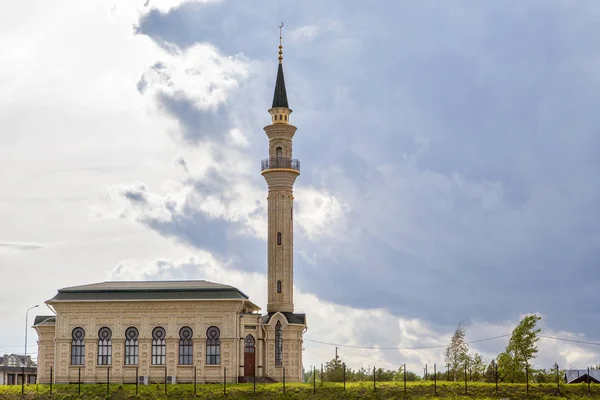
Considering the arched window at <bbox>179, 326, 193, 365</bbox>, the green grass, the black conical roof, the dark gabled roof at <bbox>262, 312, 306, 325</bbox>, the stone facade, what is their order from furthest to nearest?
1. the black conical roof
2. the dark gabled roof at <bbox>262, 312, 306, 325</bbox>
3. the arched window at <bbox>179, 326, 193, 365</bbox>
4. the stone facade
5. the green grass

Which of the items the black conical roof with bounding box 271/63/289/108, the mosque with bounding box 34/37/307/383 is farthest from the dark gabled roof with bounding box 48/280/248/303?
the black conical roof with bounding box 271/63/289/108

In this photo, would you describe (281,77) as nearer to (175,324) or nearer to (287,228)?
(287,228)

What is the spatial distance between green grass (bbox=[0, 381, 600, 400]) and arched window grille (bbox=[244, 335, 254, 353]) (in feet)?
12.1

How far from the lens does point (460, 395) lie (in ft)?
236

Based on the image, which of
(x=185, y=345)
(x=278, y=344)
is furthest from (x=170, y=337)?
(x=278, y=344)

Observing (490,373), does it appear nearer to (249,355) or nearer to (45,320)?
(249,355)

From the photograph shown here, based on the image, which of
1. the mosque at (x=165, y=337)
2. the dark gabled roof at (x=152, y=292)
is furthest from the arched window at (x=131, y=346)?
the dark gabled roof at (x=152, y=292)

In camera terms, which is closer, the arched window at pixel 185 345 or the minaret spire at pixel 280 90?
the arched window at pixel 185 345

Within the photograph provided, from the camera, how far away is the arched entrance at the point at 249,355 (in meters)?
Result: 80.4

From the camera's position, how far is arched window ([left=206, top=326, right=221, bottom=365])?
7956 centimetres

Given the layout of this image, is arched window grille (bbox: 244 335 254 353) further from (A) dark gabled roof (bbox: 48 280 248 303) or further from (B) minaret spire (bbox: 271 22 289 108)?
(B) minaret spire (bbox: 271 22 289 108)

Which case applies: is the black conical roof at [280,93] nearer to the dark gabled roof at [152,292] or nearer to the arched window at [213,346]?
the dark gabled roof at [152,292]

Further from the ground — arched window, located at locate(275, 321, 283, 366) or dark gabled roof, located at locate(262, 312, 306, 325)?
dark gabled roof, located at locate(262, 312, 306, 325)

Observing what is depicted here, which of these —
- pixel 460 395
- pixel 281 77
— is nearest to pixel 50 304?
pixel 281 77
